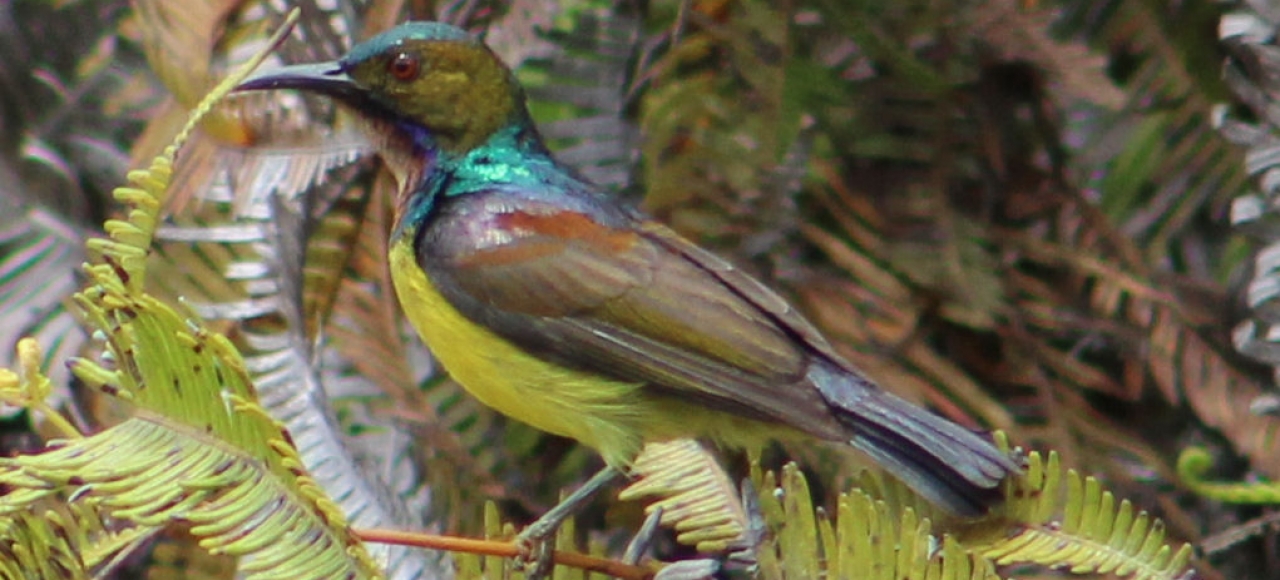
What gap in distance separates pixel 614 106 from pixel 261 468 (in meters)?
1.38

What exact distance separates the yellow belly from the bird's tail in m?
0.28

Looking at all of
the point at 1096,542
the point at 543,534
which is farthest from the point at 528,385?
the point at 1096,542

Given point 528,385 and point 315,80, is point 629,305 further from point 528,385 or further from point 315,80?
point 315,80

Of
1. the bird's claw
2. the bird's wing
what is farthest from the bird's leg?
the bird's wing

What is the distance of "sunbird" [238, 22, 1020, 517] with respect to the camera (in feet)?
7.37

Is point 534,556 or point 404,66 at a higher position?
point 404,66

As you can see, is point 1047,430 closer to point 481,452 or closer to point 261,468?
point 481,452

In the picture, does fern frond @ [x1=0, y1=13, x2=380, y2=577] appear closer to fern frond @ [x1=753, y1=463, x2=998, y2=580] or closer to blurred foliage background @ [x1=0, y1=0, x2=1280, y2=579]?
fern frond @ [x1=753, y1=463, x2=998, y2=580]

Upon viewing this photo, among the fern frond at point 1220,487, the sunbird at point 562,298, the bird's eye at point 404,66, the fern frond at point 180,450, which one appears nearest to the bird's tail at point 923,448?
the sunbird at point 562,298

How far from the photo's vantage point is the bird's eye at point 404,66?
2.60m

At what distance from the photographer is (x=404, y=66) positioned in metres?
2.62

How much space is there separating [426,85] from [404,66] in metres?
0.06

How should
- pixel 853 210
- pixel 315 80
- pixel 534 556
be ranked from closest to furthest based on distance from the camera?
1. pixel 534 556
2. pixel 315 80
3. pixel 853 210

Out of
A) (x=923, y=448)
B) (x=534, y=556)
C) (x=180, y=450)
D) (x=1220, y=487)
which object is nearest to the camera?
(x=180, y=450)
